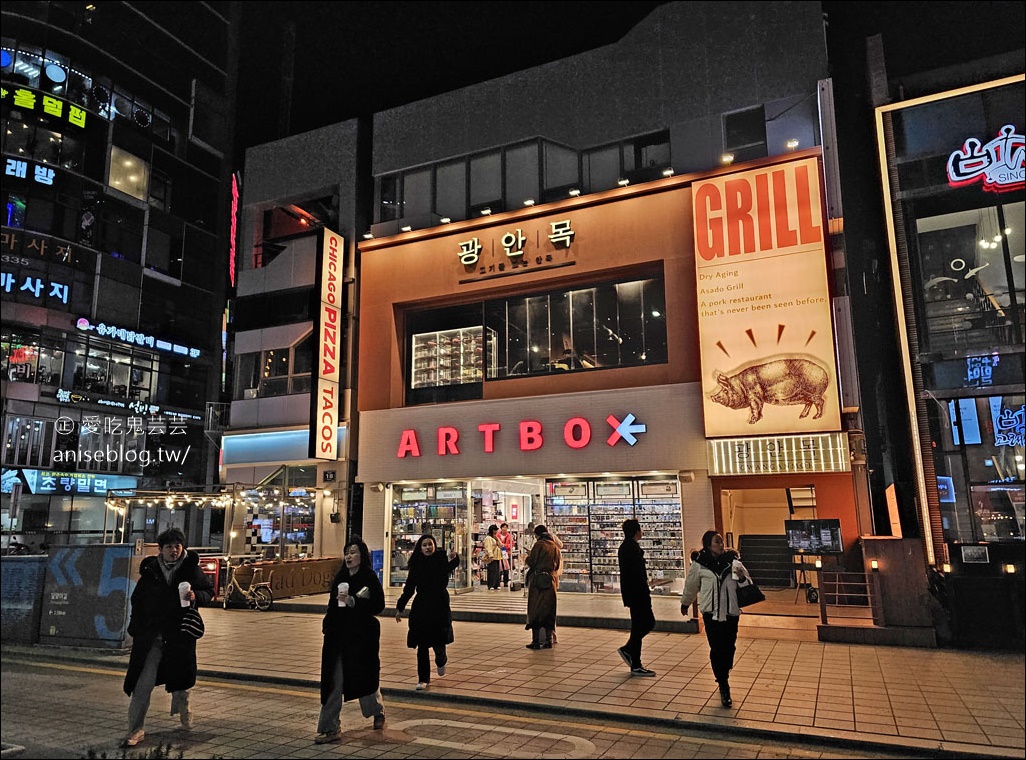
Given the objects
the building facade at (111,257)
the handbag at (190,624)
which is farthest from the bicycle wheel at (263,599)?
the building facade at (111,257)

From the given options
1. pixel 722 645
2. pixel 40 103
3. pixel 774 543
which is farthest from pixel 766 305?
pixel 40 103

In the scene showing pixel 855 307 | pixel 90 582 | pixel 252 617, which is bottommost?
pixel 252 617

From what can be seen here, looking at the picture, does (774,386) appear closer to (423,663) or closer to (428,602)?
(428,602)

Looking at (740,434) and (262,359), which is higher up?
(262,359)

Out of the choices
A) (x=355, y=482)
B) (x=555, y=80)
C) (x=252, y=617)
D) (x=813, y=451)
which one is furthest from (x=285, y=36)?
(x=813, y=451)

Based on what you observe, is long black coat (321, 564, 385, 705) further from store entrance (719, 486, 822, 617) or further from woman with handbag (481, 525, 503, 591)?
woman with handbag (481, 525, 503, 591)

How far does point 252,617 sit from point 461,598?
4590 mm

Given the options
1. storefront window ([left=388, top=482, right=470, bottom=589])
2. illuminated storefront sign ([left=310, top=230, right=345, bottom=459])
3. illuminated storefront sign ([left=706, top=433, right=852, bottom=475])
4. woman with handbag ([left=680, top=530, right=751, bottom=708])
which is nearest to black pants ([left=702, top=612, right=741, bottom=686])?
woman with handbag ([left=680, top=530, right=751, bottom=708])

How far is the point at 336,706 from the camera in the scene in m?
6.12

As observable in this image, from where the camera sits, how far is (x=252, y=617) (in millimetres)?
15000

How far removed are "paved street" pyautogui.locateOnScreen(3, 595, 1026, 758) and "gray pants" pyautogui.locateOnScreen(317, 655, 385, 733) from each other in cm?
23

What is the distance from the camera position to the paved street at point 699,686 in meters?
6.26

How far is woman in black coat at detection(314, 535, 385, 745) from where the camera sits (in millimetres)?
6273

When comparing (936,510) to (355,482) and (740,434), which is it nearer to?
(740,434)
